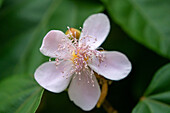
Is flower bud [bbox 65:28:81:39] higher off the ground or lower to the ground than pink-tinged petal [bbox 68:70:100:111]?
higher

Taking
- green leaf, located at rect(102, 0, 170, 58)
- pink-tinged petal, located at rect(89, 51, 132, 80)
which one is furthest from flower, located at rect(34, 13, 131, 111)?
green leaf, located at rect(102, 0, 170, 58)

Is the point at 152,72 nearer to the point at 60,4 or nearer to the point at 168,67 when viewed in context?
the point at 168,67

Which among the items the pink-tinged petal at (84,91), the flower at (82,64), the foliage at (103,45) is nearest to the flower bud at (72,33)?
the flower at (82,64)

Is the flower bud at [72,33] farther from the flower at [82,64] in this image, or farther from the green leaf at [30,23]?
the green leaf at [30,23]

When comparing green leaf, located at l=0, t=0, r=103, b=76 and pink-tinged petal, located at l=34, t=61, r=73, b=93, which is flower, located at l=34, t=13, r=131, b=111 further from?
green leaf, located at l=0, t=0, r=103, b=76

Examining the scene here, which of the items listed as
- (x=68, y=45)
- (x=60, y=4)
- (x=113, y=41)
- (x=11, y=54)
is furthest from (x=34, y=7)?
(x=68, y=45)
